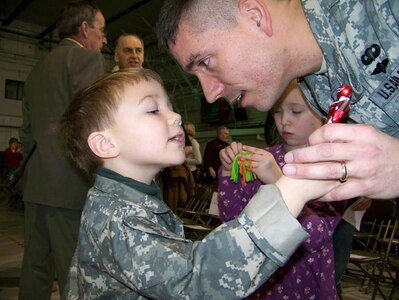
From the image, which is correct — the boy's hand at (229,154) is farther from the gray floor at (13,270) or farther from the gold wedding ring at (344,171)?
the gray floor at (13,270)

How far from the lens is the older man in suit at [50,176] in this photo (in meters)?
2.12

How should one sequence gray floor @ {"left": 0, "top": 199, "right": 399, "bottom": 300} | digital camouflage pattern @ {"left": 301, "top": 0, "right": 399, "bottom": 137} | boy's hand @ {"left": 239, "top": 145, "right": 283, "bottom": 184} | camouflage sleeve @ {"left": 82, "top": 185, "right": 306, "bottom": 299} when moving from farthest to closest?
gray floor @ {"left": 0, "top": 199, "right": 399, "bottom": 300} → boy's hand @ {"left": 239, "top": 145, "right": 283, "bottom": 184} → digital camouflage pattern @ {"left": 301, "top": 0, "right": 399, "bottom": 137} → camouflage sleeve @ {"left": 82, "top": 185, "right": 306, "bottom": 299}

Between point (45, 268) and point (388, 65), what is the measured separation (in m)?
2.13

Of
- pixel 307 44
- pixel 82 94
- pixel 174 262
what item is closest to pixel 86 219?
pixel 174 262

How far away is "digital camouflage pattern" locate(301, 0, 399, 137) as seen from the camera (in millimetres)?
1025

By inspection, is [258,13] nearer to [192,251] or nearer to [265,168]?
[265,168]

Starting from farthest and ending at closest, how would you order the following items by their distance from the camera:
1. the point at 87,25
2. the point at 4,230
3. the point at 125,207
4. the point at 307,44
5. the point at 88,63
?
the point at 4,230 < the point at 87,25 < the point at 88,63 < the point at 307,44 < the point at 125,207

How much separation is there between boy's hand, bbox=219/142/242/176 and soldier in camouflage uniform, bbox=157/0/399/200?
0.95ft

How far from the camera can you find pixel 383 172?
823mm

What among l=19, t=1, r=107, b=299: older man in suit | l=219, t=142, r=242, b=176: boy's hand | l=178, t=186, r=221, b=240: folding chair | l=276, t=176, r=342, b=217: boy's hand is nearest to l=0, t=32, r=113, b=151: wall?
l=178, t=186, r=221, b=240: folding chair

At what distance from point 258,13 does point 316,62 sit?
0.82 ft

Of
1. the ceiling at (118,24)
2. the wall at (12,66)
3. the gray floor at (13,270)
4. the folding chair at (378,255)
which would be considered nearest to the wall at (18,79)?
the wall at (12,66)

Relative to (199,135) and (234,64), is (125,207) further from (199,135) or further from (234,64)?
(199,135)

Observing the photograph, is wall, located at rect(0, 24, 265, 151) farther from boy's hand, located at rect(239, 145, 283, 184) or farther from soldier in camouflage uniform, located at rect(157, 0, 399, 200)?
soldier in camouflage uniform, located at rect(157, 0, 399, 200)
